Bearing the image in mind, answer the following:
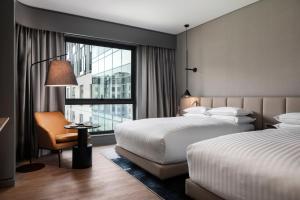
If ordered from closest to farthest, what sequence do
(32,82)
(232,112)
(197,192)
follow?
(197,192) < (232,112) < (32,82)

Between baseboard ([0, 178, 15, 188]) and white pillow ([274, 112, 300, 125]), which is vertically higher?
white pillow ([274, 112, 300, 125])

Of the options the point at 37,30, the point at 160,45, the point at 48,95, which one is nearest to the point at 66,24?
the point at 37,30

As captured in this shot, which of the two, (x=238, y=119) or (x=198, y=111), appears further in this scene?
(x=198, y=111)

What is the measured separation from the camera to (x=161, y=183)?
2.55m

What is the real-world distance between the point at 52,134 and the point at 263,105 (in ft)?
10.8

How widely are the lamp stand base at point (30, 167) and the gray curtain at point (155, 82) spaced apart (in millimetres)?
2372

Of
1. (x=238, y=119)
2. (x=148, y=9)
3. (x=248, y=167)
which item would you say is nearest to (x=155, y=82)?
(x=148, y=9)

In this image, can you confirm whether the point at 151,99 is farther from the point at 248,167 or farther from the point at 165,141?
the point at 248,167

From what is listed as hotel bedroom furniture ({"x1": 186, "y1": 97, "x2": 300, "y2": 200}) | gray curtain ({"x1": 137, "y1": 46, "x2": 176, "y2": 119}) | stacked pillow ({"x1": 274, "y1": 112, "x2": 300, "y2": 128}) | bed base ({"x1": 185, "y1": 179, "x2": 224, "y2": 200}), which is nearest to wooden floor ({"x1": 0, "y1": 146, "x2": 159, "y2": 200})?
bed base ({"x1": 185, "y1": 179, "x2": 224, "y2": 200})

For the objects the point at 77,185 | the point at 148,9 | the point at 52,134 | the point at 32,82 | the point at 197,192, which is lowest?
the point at 77,185

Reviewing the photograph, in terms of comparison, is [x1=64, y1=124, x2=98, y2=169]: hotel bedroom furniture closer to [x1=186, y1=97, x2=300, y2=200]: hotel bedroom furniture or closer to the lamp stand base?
the lamp stand base

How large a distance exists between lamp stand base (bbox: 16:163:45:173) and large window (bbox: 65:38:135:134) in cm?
139

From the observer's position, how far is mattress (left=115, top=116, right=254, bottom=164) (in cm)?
252

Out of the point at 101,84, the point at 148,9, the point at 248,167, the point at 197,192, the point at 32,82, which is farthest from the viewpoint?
the point at 101,84
